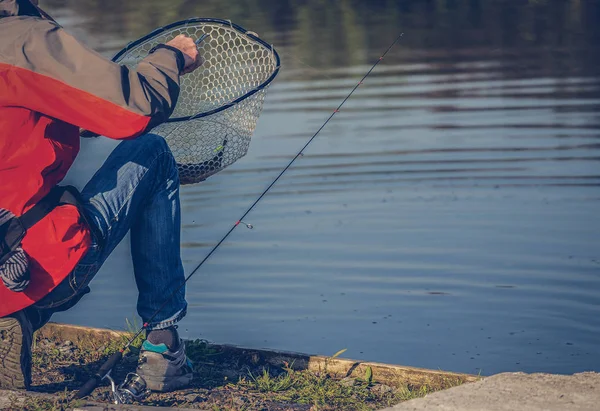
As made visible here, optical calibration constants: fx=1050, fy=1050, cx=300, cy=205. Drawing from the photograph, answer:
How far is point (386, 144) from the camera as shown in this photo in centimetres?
1114

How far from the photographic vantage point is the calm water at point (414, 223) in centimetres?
658

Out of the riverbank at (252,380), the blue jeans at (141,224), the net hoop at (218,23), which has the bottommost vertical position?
the riverbank at (252,380)

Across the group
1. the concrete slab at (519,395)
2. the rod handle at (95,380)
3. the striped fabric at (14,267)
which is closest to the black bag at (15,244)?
the striped fabric at (14,267)

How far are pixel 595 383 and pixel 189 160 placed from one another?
224 centimetres

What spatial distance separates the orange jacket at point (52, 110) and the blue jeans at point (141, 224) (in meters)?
0.16

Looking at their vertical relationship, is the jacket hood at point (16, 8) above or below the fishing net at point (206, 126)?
above

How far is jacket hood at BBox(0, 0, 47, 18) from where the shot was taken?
155 inches

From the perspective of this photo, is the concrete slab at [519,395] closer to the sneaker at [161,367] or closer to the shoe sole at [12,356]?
the sneaker at [161,367]

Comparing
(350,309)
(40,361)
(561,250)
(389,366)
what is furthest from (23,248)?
(561,250)

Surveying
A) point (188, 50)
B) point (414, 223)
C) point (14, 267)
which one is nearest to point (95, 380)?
point (14, 267)

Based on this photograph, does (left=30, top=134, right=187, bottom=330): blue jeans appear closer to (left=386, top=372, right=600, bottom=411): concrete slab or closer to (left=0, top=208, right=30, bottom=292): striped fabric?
(left=0, top=208, right=30, bottom=292): striped fabric

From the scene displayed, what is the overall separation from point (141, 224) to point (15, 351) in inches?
→ 29.1

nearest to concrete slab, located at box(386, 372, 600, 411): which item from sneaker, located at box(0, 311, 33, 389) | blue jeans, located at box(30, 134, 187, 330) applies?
blue jeans, located at box(30, 134, 187, 330)

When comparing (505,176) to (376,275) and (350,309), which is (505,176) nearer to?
(376,275)
